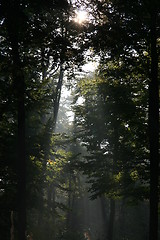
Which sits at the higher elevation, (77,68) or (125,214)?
(77,68)

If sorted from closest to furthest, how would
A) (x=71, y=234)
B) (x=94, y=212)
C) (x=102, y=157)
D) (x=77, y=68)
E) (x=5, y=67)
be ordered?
(x=5, y=67)
(x=77, y=68)
(x=102, y=157)
(x=71, y=234)
(x=94, y=212)

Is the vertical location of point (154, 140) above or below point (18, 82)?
below

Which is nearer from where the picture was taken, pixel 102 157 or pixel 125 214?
pixel 102 157

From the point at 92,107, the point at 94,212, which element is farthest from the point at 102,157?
the point at 94,212

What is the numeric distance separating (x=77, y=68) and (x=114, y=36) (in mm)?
1458

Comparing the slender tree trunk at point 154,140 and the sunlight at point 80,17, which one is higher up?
the sunlight at point 80,17

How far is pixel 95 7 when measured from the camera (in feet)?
30.2

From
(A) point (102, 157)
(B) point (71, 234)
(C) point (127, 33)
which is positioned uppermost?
(C) point (127, 33)

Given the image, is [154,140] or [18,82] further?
[154,140]

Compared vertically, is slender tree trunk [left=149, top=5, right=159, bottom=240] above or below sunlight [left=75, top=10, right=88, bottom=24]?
below

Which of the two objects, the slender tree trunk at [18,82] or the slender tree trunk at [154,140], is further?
the slender tree trunk at [154,140]

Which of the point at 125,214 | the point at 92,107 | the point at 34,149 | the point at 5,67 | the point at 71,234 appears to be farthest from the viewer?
the point at 125,214

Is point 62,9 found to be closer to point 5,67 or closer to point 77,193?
point 5,67

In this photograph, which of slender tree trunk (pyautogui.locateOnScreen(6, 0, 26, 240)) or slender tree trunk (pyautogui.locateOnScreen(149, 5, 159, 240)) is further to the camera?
slender tree trunk (pyautogui.locateOnScreen(149, 5, 159, 240))
